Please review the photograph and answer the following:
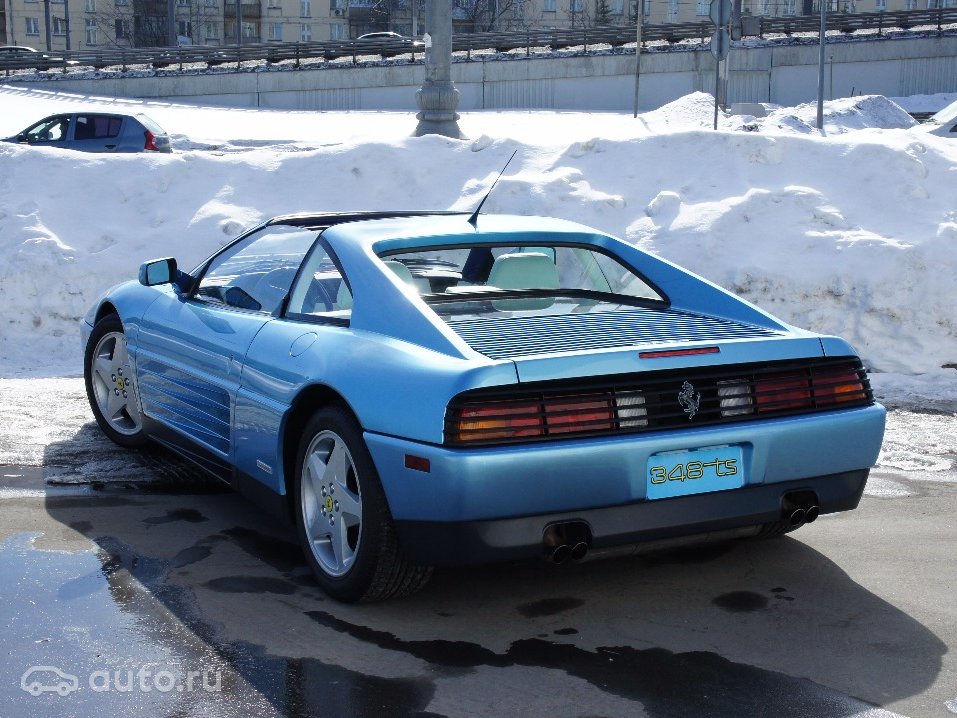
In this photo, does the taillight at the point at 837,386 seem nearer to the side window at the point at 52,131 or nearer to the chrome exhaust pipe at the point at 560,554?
the chrome exhaust pipe at the point at 560,554

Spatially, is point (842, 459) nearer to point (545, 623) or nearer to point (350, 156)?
point (545, 623)

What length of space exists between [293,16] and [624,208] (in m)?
77.6

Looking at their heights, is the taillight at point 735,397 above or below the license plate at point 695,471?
above

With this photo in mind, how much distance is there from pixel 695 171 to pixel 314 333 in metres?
7.65

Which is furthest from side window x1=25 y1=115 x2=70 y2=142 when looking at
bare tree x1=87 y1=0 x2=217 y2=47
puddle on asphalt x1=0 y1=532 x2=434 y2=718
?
bare tree x1=87 y1=0 x2=217 y2=47

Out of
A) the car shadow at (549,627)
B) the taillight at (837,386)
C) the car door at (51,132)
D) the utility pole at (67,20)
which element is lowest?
the car shadow at (549,627)

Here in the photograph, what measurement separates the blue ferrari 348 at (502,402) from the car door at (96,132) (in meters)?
17.7

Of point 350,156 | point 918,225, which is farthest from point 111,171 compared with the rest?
point 918,225

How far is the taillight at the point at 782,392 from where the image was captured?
13.4 feet

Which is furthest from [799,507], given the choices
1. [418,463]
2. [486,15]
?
[486,15]

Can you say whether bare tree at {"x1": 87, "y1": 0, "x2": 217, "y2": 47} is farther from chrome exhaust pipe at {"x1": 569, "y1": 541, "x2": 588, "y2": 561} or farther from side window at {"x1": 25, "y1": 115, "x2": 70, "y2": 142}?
chrome exhaust pipe at {"x1": 569, "y1": 541, "x2": 588, "y2": 561}

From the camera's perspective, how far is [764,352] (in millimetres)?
4090

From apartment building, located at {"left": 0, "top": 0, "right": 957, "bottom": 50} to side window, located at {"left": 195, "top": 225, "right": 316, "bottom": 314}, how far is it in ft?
244

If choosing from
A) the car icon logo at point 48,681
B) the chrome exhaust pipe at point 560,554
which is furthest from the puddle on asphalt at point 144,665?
the chrome exhaust pipe at point 560,554
